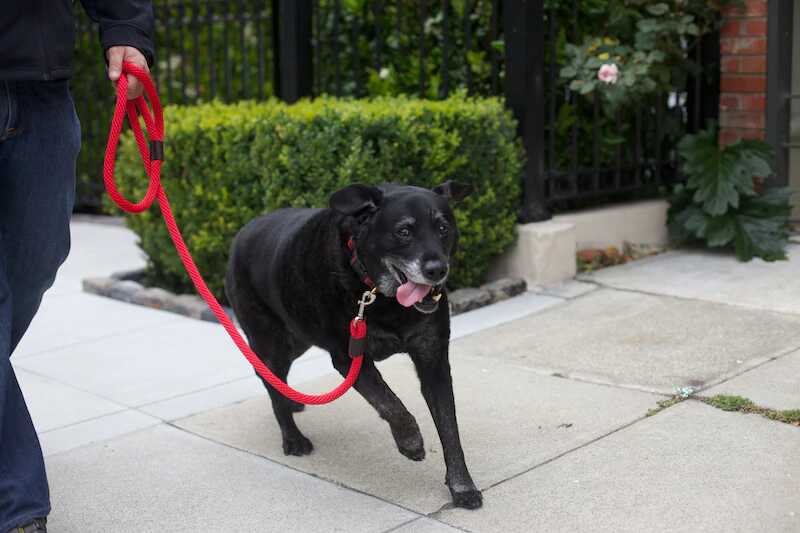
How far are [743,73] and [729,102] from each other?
0.21m

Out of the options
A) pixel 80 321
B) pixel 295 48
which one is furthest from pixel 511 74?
pixel 80 321

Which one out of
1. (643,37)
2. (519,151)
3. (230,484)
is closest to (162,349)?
(230,484)

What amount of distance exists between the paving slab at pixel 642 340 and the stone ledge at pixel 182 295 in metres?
0.39

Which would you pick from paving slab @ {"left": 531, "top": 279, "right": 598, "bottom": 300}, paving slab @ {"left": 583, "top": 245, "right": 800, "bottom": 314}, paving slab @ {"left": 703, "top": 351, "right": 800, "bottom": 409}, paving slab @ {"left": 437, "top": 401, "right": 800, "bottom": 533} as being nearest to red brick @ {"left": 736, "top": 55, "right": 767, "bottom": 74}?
paving slab @ {"left": 583, "top": 245, "right": 800, "bottom": 314}

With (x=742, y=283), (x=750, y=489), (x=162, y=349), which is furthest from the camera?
(x=742, y=283)

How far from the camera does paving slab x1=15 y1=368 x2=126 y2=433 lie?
4.57 m

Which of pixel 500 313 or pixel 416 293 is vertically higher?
pixel 416 293

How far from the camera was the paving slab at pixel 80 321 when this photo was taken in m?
5.87

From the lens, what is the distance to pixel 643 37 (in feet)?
22.3

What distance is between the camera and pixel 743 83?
23.5 feet

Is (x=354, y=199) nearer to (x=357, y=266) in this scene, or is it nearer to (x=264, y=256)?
(x=357, y=266)

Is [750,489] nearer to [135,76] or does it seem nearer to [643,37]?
[135,76]

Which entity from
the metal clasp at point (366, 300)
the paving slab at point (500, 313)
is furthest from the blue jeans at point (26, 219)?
A: the paving slab at point (500, 313)

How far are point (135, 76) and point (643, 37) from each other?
4293 mm
